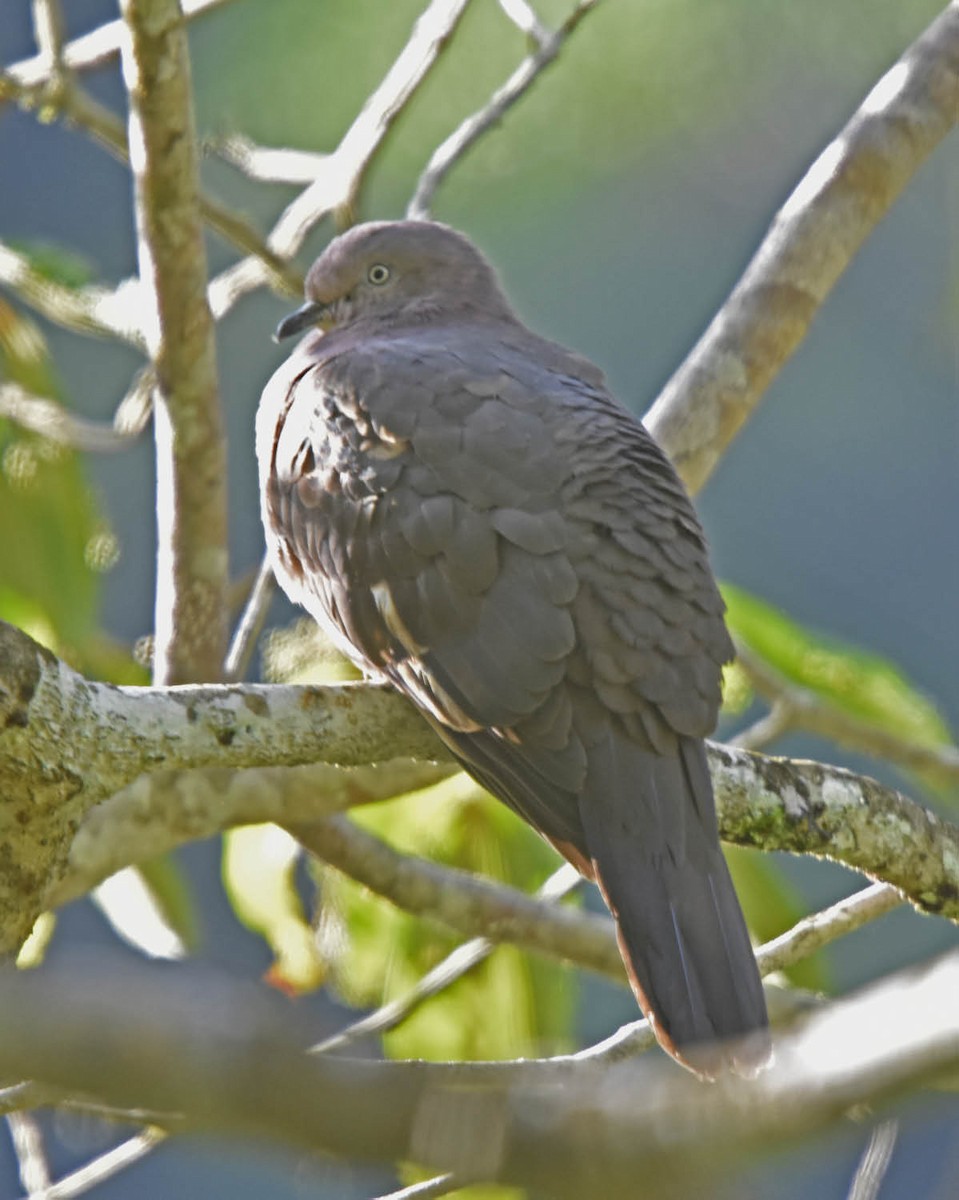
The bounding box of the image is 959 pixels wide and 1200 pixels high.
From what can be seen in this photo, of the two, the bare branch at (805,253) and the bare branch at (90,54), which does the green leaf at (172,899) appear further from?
the bare branch at (90,54)

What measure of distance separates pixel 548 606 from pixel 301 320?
1.38 metres

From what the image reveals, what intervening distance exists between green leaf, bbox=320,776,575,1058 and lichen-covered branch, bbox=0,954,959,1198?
2.60 m

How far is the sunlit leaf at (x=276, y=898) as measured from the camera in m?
3.50

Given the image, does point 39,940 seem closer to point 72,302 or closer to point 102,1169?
point 102,1169

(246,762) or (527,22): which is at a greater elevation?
(527,22)

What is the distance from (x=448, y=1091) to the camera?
85cm

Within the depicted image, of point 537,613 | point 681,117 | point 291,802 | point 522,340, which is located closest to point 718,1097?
point 537,613

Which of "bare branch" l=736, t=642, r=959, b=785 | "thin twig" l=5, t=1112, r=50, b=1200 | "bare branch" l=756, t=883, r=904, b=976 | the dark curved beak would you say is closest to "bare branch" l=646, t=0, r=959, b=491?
"bare branch" l=736, t=642, r=959, b=785

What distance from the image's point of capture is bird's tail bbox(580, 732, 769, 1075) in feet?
7.61

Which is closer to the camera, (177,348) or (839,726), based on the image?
(177,348)

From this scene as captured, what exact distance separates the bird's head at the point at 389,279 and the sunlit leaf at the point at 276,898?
1095 mm

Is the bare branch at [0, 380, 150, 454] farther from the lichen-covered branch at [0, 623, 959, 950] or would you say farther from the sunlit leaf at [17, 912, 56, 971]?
the lichen-covered branch at [0, 623, 959, 950]

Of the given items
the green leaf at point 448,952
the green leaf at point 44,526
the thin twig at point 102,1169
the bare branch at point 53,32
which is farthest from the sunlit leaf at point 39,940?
the bare branch at point 53,32

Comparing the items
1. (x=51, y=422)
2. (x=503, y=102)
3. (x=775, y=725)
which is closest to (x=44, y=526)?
(x=51, y=422)
